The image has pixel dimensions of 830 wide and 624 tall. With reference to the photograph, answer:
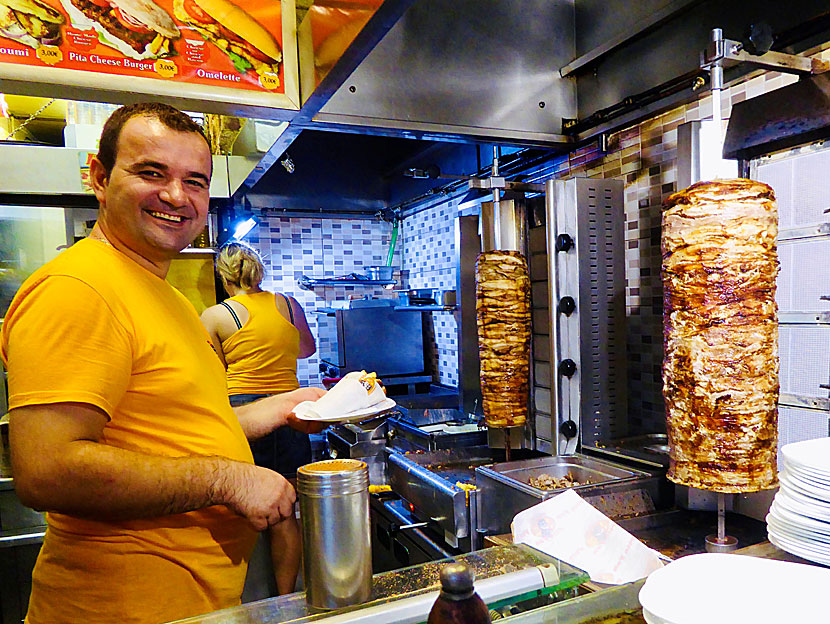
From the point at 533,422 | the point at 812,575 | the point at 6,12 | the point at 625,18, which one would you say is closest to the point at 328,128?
the point at 6,12

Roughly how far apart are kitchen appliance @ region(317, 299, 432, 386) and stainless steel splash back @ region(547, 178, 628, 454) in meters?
2.31

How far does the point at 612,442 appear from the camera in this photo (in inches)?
96.7

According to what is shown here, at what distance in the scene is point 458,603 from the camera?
1.94ft

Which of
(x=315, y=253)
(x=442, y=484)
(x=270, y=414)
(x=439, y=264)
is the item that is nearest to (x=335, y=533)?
(x=270, y=414)

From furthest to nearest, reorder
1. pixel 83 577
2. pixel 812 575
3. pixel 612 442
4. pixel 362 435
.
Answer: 1. pixel 362 435
2. pixel 612 442
3. pixel 83 577
4. pixel 812 575

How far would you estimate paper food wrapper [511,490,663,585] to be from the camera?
1.21m

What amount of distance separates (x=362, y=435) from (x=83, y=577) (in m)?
2.23

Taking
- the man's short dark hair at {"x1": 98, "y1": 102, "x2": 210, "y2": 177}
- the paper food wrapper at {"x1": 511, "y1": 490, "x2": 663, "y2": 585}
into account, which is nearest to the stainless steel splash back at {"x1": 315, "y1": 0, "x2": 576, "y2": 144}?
the man's short dark hair at {"x1": 98, "y1": 102, "x2": 210, "y2": 177}

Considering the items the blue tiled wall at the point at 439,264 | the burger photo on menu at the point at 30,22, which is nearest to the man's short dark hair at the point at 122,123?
the burger photo on menu at the point at 30,22

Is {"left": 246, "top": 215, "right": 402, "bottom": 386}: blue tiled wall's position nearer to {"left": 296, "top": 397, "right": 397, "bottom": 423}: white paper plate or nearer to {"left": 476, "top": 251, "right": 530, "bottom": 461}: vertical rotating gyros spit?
{"left": 476, "top": 251, "right": 530, "bottom": 461}: vertical rotating gyros spit

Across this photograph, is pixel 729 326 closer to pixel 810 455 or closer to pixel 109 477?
pixel 810 455

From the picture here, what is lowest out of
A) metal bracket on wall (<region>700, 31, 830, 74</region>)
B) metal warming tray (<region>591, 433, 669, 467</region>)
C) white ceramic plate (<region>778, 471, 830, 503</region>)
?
metal warming tray (<region>591, 433, 669, 467</region>)

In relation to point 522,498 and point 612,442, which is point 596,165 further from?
point 522,498

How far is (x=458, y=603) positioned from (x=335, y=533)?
24 cm
